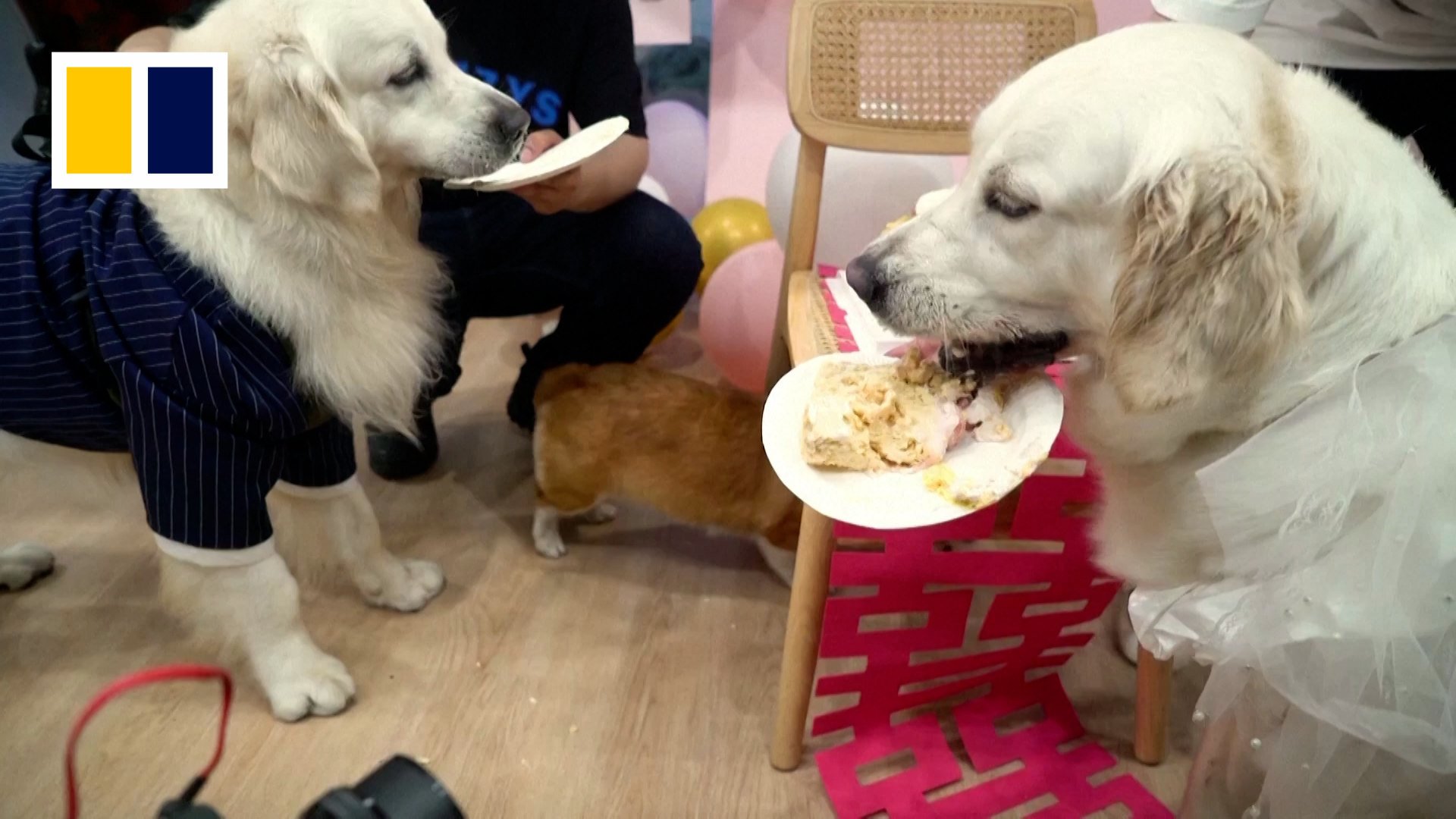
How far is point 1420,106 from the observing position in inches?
44.6

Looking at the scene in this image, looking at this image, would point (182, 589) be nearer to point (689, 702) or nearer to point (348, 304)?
point (348, 304)

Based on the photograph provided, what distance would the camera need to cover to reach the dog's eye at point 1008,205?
0.79m

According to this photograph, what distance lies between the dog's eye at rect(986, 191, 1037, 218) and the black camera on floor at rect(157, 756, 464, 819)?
0.69m

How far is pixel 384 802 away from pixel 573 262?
4.01 feet

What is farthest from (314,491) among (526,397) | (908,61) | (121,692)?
(908,61)

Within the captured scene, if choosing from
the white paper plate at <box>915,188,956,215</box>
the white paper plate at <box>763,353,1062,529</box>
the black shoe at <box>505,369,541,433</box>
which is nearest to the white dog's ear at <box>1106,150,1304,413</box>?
the white paper plate at <box>763,353,1062,529</box>

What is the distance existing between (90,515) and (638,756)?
3.95ft

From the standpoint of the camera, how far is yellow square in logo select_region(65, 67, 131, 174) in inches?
38.6

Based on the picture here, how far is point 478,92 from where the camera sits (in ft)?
3.67

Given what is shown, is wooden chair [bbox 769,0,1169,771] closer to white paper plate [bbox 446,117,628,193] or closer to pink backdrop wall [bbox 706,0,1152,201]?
white paper plate [bbox 446,117,628,193]

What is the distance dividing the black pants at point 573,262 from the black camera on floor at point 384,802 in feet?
3.75

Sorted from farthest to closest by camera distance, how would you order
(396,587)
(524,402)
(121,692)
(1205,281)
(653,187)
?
1. (653,187)
2. (524,402)
3. (396,587)
4. (1205,281)
5. (121,692)

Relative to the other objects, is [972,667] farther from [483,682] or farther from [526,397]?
[526,397]

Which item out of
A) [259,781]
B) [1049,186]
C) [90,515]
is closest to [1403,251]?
[1049,186]
